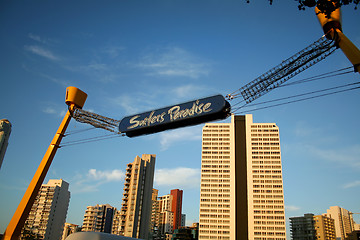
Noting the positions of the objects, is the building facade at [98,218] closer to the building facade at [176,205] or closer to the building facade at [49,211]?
the building facade at [49,211]

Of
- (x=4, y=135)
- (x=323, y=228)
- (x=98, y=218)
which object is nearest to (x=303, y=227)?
(x=323, y=228)

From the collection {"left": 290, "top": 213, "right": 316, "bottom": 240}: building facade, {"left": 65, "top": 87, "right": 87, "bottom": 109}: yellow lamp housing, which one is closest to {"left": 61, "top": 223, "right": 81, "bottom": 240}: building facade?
{"left": 290, "top": 213, "right": 316, "bottom": 240}: building facade

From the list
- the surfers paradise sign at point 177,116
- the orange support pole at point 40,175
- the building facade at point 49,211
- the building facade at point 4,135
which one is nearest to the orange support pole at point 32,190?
the orange support pole at point 40,175

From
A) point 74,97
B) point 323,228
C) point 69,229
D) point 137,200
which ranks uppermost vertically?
point 137,200

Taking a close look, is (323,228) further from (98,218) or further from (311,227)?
(98,218)

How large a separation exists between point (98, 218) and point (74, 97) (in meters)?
114

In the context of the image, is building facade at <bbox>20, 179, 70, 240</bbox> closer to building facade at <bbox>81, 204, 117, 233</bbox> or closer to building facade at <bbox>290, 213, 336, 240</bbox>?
building facade at <bbox>81, 204, 117, 233</bbox>

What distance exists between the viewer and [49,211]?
12081cm

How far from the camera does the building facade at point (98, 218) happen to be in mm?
124750

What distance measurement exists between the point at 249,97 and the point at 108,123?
12911mm

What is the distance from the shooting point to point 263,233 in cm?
11312

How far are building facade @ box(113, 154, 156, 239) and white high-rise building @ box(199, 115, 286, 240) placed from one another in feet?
100

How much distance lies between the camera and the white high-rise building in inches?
4542

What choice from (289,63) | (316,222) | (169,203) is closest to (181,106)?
(289,63)
